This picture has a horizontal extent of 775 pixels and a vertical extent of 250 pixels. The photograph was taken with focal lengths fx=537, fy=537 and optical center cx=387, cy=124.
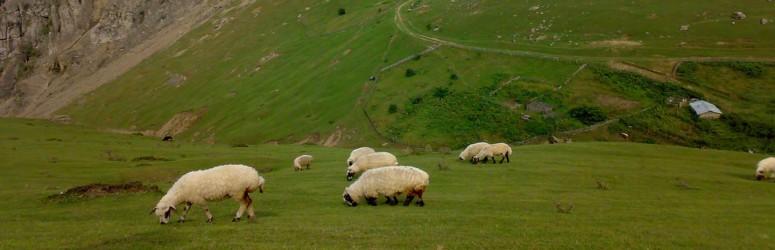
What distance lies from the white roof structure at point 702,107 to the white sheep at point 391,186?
51.9 m

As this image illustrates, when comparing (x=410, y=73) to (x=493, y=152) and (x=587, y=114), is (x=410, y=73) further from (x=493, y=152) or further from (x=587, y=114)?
(x=493, y=152)

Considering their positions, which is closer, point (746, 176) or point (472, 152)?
point (746, 176)

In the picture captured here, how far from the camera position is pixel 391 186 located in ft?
77.1

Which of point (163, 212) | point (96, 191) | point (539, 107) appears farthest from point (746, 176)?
point (96, 191)

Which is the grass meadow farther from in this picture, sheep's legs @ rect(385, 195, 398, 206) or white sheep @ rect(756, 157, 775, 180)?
white sheep @ rect(756, 157, 775, 180)

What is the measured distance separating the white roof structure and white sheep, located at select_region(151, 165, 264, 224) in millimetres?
58832

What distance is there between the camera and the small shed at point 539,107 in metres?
69.5

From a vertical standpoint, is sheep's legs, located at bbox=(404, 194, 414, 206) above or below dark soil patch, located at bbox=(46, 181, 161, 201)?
below

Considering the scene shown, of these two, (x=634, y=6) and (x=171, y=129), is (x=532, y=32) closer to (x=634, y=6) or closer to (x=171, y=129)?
(x=634, y=6)

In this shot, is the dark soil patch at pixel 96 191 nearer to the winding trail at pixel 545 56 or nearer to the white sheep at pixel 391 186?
the white sheep at pixel 391 186

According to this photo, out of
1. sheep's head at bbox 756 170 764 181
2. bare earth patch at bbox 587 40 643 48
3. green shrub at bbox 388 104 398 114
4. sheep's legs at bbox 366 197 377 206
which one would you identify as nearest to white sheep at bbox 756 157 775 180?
sheep's head at bbox 756 170 764 181

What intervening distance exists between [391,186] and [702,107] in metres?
54.0

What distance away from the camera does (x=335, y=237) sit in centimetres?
1736

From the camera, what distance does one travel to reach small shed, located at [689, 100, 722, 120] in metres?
61.7
